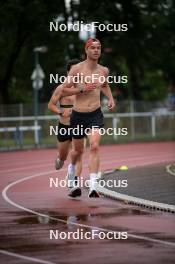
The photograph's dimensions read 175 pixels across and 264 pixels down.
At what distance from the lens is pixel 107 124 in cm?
4431

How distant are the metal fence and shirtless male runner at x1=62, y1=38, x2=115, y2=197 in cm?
2278

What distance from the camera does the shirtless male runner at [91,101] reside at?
1491 cm

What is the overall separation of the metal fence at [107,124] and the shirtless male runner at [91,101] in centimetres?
2278

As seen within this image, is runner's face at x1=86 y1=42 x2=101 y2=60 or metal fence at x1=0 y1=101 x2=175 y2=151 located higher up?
runner's face at x1=86 y1=42 x2=101 y2=60

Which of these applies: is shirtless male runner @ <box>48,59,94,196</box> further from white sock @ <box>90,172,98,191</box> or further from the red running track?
white sock @ <box>90,172,98,191</box>

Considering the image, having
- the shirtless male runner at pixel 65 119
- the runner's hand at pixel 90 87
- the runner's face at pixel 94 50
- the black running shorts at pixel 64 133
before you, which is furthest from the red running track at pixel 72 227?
the runner's face at pixel 94 50

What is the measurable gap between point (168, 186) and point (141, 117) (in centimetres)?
2852

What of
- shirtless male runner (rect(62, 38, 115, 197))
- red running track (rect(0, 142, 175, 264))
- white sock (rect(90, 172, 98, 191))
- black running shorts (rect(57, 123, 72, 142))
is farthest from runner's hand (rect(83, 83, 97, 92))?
black running shorts (rect(57, 123, 72, 142))

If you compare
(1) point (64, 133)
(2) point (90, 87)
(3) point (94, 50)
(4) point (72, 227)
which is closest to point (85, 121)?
(2) point (90, 87)

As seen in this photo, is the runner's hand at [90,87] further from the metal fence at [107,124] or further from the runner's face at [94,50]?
the metal fence at [107,124]

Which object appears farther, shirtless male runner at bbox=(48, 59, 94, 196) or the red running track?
shirtless male runner at bbox=(48, 59, 94, 196)

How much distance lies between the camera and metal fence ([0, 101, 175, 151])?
39.5 metres

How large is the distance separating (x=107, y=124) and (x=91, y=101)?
29.1m

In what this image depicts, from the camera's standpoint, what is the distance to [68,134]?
17266 mm
